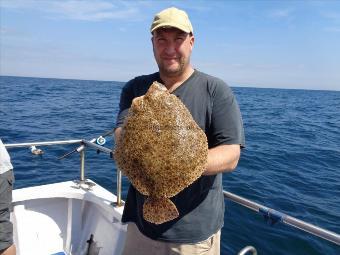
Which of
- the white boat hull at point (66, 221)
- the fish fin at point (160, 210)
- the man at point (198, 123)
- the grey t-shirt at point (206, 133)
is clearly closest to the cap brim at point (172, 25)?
the man at point (198, 123)

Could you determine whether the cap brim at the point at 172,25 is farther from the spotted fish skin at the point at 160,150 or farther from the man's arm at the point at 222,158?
the man's arm at the point at 222,158

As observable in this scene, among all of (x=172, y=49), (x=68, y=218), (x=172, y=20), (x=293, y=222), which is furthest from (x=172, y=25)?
(x=68, y=218)

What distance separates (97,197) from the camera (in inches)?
197

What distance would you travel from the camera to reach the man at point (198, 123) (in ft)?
8.66

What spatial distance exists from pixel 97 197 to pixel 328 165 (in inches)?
444

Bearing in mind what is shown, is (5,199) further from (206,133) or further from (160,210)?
(206,133)

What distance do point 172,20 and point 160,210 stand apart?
140 centimetres

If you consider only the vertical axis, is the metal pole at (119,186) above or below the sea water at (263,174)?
above

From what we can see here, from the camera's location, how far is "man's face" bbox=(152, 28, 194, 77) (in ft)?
8.87

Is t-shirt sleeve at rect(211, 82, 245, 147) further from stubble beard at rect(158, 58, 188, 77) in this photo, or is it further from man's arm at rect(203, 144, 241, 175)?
stubble beard at rect(158, 58, 188, 77)

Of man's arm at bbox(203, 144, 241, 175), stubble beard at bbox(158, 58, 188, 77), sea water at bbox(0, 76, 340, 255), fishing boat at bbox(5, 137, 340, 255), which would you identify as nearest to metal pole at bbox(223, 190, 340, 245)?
sea water at bbox(0, 76, 340, 255)

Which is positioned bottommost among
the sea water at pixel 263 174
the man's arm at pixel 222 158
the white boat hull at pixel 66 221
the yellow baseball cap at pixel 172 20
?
the sea water at pixel 263 174

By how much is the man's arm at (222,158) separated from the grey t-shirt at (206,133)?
0.20 feet

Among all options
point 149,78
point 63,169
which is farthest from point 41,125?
point 149,78
